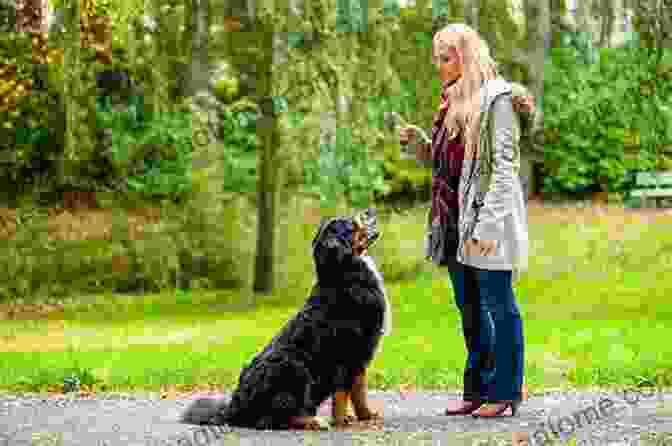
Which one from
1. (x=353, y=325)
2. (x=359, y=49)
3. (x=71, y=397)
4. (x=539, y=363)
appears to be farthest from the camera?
(x=359, y=49)

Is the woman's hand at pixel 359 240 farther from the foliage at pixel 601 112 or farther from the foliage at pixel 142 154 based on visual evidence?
the foliage at pixel 142 154

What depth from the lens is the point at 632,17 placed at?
15312 mm

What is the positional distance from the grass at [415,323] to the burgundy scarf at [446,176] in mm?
2221

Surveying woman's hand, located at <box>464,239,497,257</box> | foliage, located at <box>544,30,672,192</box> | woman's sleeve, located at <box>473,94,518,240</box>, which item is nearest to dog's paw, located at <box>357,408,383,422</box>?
woman's hand, located at <box>464,239,497,257</box>

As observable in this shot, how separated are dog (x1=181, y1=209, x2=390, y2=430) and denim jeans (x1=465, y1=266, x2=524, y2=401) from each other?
0.58 metres

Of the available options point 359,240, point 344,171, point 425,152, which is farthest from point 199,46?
point 359,240

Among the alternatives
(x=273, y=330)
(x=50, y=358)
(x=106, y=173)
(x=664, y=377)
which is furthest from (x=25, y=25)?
(x=664, y=377)

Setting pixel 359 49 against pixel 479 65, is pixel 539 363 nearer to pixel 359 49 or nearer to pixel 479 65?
pixel 479 65

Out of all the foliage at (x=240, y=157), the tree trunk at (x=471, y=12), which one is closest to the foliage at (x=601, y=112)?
the tree trunk at (x=471, y=12)

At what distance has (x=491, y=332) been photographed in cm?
766

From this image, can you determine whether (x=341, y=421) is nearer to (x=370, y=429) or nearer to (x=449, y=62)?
(x=370, y=429)

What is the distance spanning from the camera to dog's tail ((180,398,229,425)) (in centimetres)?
747

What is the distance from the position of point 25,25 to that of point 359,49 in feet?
15.6

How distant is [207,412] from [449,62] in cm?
232
